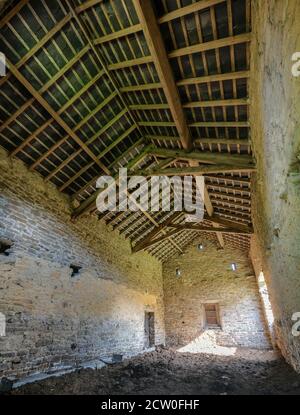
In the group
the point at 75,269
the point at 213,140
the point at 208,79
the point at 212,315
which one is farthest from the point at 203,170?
the point at 212,315

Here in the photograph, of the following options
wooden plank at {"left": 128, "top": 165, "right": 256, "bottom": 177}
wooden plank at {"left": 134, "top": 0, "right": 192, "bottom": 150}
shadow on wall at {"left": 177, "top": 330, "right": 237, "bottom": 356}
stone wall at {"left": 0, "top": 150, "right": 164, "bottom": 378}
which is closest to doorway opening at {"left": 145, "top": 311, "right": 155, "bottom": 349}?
shadow on wall at {"left": 177, "top": 330, "right": 237, "bottom": 356}

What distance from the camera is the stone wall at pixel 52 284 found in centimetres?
430

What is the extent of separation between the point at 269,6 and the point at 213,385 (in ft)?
17.3

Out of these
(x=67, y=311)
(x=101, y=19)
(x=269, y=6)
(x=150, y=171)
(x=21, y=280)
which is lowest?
(x=67, y=311)

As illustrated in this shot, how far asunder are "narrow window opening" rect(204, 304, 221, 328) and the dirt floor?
4521mm

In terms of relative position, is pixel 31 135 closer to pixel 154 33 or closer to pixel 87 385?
pixel 154 33

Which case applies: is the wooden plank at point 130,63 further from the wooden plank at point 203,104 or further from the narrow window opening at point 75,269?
the narrow window opening at point 75,269

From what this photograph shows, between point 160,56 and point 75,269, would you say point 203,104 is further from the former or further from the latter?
point 75,269

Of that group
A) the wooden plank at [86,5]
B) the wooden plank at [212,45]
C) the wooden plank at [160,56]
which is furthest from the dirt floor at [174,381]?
the wooden plank at [86,5]

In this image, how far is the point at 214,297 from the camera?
10.7 metres

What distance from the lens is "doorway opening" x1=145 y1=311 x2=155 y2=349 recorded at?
9.73 metres

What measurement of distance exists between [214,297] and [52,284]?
25.2 feet

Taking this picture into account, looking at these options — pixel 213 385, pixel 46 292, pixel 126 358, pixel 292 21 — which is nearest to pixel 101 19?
pixel 292 21
